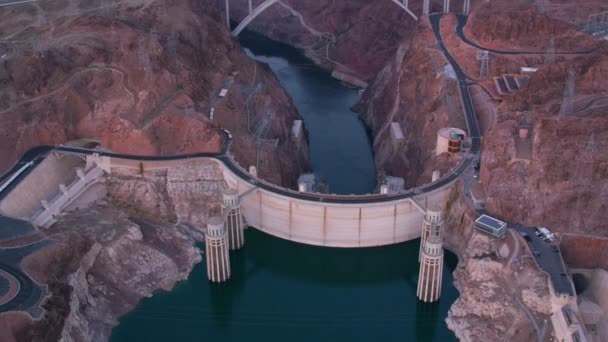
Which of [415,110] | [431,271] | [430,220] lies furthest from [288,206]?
[415,110]

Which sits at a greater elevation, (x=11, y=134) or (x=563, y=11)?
(x=563, y=11)

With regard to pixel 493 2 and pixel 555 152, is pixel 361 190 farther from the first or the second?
pixel 493 2

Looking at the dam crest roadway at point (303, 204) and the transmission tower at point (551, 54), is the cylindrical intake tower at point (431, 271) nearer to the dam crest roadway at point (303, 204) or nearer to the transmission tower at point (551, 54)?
the dam crest roadway at point (303, 204)

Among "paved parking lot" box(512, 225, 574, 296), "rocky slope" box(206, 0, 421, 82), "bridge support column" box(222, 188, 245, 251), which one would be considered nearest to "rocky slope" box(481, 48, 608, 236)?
"paved parking lot" box(512, 225, 574, 296)

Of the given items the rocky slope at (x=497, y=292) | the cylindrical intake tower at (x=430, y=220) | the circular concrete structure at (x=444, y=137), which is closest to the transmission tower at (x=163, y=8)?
the circular concrete structure at (x=444, y=137)

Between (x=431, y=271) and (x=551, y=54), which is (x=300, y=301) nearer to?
(x=431, y=271)

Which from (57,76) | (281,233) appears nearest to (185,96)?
(57,76)

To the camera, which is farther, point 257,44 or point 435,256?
point 257,44
